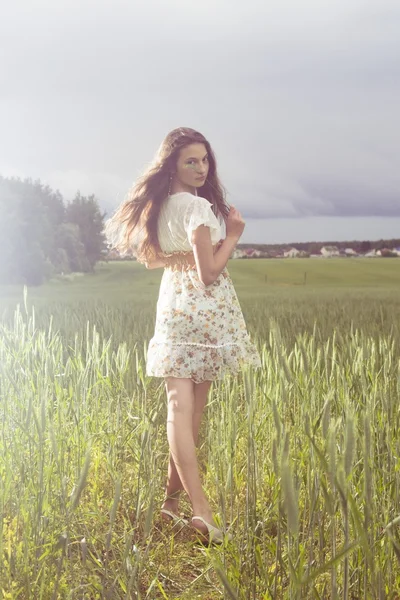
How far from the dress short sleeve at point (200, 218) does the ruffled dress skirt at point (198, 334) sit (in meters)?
0.15

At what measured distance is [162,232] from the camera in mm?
2752

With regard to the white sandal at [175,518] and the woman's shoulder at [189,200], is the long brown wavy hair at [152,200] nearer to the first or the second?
the woman's shoulder at [189,200]

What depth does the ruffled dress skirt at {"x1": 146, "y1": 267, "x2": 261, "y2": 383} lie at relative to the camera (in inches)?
98.4

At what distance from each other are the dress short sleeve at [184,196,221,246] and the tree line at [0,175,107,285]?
17.2 m

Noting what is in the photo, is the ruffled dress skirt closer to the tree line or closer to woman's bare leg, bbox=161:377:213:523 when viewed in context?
woman's bare leg, bbox=161:377:213:523

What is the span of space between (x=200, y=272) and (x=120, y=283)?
2121 cm

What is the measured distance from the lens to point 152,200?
9.00ft

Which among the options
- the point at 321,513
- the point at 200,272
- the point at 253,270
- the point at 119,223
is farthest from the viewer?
the point at 253,270

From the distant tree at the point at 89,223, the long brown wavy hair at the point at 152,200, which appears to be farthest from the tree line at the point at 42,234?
the long brown wavy hair at the point at 152,200

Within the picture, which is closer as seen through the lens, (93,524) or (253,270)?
(93,524)

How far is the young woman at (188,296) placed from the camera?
2484 millimetres

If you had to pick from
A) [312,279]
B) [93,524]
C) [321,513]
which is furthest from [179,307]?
[312,279]

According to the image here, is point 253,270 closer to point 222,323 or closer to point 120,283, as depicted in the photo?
point 120,283

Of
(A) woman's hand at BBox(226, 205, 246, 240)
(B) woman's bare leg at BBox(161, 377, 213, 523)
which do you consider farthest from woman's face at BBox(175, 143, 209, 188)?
(B) woman's bare leg at BBox(161, 377, 213, 523)
